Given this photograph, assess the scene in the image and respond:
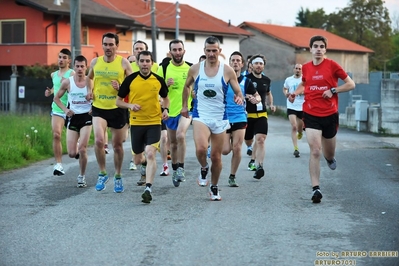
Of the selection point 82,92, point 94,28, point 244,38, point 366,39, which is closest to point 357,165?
point 82,92

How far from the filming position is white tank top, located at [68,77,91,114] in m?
13.2

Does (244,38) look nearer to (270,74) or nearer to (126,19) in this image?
(270,74)

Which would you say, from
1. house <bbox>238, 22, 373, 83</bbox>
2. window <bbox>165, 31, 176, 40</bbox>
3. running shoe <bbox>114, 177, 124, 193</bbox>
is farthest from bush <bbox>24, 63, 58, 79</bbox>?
house <bbox>238, 22, 373, 83</bbox>

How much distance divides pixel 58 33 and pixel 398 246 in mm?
40840

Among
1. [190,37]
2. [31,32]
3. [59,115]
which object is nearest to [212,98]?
[59,115]

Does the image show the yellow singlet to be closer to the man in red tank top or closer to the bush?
the man in red tank top

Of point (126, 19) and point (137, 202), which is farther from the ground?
point (126, 19)

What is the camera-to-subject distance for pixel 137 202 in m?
11.1

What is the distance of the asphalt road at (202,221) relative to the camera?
7.59 metres

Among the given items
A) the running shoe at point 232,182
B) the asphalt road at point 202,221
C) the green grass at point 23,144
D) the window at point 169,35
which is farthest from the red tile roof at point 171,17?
the running shoe at point 232,182

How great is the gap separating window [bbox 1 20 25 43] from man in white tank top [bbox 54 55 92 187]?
3477cm

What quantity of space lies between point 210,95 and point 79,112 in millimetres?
2933

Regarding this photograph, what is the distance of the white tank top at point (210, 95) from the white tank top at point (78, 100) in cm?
263

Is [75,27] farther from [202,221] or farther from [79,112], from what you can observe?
[202,221]
